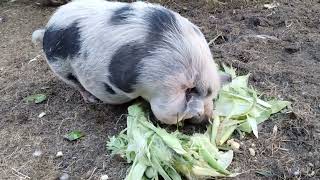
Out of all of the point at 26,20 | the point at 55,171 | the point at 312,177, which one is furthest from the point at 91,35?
Answer: the point at 26,20

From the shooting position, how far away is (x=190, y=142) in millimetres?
3037

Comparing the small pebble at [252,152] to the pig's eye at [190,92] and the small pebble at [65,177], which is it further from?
the small pebble at [65,177]

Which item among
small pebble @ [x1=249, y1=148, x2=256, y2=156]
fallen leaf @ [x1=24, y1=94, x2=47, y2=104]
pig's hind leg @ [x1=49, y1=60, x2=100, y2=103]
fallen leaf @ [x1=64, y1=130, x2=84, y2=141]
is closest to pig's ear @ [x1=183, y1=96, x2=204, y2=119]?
small pebble @ [x1=249, y1=148, x2=256, y2=156]

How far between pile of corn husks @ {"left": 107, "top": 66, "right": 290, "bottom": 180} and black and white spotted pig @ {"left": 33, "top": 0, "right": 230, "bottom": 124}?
0.13m

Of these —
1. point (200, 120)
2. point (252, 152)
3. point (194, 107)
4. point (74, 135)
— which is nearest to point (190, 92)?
Answer: point (194, 107)

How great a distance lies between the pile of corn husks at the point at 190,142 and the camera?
289 centimetres

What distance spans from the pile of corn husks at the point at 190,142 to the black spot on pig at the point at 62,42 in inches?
20.8

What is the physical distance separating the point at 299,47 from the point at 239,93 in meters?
0.89

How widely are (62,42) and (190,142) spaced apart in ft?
3.46

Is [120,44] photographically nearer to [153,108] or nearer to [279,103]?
[153,108]

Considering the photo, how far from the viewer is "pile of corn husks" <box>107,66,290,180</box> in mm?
2893

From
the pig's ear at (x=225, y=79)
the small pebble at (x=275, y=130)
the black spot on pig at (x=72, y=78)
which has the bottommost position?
the black spot on pig at (x=72, y=78)

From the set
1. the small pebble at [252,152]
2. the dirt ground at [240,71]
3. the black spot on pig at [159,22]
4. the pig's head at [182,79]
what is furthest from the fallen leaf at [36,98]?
the small pebble at [252,152]

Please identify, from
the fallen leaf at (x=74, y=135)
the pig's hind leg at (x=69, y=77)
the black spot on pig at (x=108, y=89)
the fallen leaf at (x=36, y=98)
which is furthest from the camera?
the fallen leaf at (x=36, y=98)
